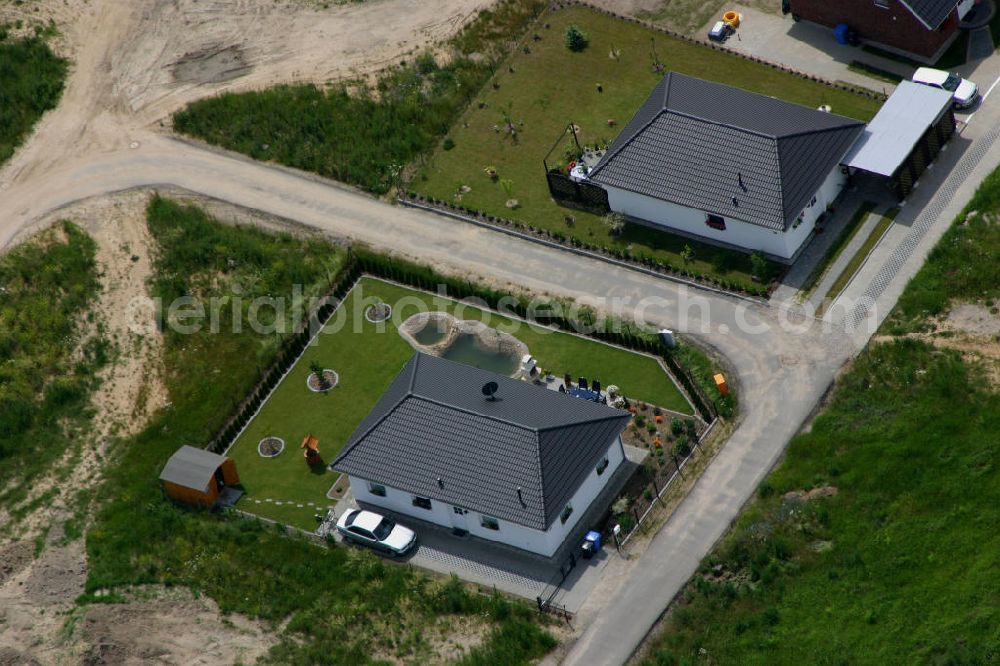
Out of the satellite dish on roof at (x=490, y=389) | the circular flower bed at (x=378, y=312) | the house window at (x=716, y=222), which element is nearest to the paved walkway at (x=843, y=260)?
the house window at (x=716, y=222)

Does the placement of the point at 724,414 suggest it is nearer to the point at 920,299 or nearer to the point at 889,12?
the point at 920,299

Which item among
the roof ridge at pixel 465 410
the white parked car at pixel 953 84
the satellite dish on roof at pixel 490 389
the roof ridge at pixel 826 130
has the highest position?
the white parked car at pixel 953 84

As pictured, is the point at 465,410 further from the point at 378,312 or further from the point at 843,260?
Answer: the point at 843,260

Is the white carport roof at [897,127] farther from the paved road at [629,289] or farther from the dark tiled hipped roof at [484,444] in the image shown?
the dark tiled hipped roof at [484,444]

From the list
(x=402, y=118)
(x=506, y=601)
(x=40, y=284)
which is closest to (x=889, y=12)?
(x=402, y=118)

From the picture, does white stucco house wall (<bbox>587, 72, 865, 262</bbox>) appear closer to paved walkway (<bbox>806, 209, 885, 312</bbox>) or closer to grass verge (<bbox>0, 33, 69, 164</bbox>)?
paved walkway (<bbox>806, 209, 885, 312</bbox>)

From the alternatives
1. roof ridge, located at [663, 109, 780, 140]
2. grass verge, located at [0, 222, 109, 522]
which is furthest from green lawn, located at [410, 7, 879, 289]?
grass verge, located at [0, 222, 109, 522]
